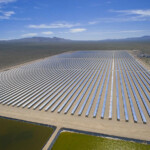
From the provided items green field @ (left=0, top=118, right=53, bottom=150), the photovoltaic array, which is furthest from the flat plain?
green field @ (left=0, top=118, right=53, bottom=150)

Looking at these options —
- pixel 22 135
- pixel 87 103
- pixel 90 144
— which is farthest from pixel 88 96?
pixel 22 135

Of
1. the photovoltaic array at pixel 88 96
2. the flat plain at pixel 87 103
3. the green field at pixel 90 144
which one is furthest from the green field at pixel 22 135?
the photovoltaic array at pixel 88 96

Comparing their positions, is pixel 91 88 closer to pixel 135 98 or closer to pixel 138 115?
pixel 135 98

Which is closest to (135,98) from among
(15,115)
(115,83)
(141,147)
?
(115,83)

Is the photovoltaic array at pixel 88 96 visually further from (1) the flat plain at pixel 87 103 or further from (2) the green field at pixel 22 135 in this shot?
(2) the green field at pixel 22 135

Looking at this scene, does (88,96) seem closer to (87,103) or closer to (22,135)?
(87,103)

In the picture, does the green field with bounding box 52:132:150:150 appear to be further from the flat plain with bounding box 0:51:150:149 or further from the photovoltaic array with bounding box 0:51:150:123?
the photovoltaic array with bounding box 0:51:150:123
